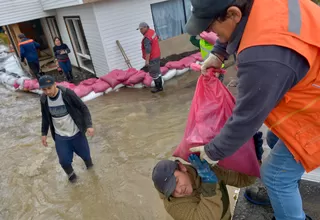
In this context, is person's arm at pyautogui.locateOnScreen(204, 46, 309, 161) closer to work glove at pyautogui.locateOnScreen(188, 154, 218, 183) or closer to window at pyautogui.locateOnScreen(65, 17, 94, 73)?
work glove at pyautogui.locateOnScreen(188, 154, 218, 183)

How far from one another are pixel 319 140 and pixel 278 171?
0.30 meters

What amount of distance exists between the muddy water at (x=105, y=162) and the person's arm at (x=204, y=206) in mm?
1335

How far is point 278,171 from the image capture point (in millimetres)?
1493

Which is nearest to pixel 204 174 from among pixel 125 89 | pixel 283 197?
pixel 283 197

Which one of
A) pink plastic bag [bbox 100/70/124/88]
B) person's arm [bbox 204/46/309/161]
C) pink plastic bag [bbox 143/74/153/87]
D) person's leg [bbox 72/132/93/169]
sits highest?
person's arm [bbox 204/46/309/161]

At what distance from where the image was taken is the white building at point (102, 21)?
822 cm

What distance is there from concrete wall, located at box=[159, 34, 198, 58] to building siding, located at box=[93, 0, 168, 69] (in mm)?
1037

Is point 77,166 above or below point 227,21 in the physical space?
below

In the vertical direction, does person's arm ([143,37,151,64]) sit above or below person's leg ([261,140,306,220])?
below

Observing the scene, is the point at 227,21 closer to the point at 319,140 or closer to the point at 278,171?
the point at 319,140

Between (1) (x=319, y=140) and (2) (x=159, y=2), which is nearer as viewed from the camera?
(1) (x=319, y=140)

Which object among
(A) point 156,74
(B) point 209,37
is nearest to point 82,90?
(A) point 156,74

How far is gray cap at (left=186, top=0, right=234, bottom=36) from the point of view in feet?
3.59

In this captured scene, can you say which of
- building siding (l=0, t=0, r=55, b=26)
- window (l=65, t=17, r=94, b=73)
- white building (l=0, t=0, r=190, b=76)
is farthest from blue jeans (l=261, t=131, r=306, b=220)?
building siding (l=0, t=0, r=55, b=26)
